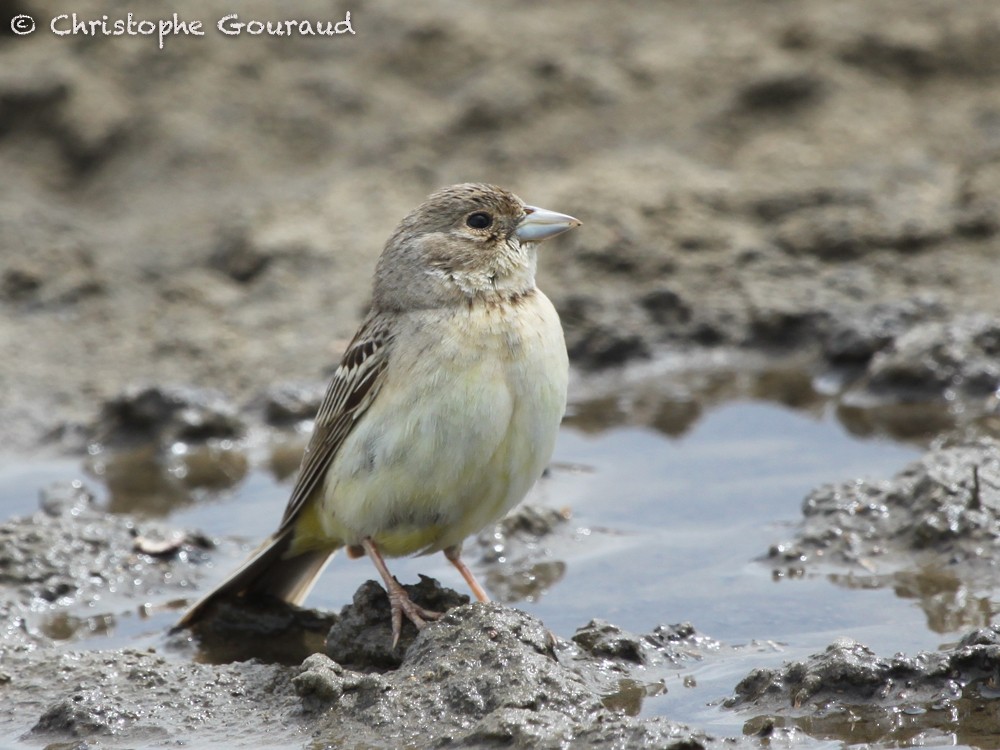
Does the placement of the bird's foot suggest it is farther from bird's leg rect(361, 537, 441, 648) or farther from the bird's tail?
the bird's tail

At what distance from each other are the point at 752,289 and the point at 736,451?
199 cm

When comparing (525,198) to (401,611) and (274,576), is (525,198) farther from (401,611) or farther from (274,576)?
(401,611)

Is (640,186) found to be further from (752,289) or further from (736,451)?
(736,451)

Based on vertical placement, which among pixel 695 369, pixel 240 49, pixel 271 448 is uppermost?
pixel 240 49

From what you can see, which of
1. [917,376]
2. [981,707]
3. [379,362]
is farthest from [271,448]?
[981,707]

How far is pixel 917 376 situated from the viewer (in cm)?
815

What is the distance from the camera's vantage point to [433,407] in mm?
5395

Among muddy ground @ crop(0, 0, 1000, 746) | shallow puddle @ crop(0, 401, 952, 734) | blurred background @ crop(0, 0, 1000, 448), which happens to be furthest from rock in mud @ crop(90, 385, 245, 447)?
blurred background @ crop(0, 0, 1000, 448)

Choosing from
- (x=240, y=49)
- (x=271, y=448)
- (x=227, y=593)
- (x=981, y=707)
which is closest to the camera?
(x=981, y=707)

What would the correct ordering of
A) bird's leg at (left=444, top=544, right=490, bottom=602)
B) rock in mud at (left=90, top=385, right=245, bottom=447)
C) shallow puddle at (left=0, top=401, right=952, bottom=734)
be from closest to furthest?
shallow puddle at (left=0, top=401, right=952, bottom=734) → bird's leg at (left=444, top=544, right=490, bottom=602) → rock in mud at (left=90, top=385, right=245, bottom=447)

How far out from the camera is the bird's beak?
239 inches

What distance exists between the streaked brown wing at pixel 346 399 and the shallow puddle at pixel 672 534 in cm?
72

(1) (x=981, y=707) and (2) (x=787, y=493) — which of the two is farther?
(2) (x=787, y=493)

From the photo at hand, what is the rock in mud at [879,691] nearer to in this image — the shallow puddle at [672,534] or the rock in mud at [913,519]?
the shallow puddle at [672,534]
